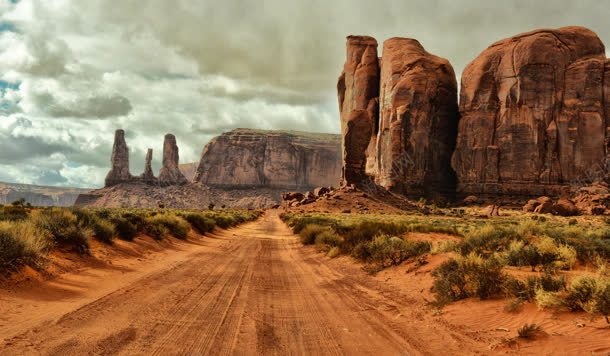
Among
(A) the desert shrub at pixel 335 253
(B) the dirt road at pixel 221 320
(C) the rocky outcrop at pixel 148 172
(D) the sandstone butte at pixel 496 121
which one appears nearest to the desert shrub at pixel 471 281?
(B) the dirt road at pixel 221 320

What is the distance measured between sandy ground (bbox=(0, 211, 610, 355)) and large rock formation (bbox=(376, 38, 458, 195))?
70.3m

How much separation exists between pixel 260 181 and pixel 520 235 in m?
181

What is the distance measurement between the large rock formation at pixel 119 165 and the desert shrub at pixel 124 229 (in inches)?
5821

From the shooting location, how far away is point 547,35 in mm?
73250

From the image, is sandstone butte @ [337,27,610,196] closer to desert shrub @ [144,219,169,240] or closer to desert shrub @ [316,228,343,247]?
desert shrub @ [316,228,343,247]

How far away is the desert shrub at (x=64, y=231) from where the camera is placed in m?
10.8

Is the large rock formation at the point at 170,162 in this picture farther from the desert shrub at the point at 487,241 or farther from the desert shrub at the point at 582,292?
the desert shrub at the point at 582,292

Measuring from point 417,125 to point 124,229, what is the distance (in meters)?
71.2

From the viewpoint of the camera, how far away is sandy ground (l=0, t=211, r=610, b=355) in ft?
16.1

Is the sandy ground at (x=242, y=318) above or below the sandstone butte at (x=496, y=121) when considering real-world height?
below

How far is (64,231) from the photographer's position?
1099 cm

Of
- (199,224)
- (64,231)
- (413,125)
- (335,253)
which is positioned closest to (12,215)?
(64,231)

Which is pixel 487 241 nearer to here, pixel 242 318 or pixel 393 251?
pixel 393 251

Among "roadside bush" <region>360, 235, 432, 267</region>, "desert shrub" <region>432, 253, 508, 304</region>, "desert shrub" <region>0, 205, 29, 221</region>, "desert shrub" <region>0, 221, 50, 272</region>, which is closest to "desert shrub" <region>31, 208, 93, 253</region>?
"desert shrub" <region>0, 205, 29, 221</region>
